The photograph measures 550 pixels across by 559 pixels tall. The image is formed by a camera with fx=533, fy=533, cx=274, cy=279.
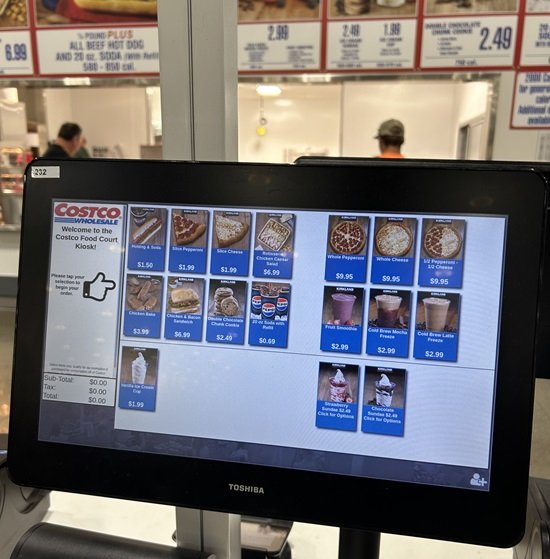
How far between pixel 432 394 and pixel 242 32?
224 centimetres

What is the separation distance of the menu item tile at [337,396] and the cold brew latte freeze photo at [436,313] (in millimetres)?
74

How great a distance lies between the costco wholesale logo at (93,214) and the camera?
0.51m

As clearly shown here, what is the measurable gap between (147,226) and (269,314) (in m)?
0.14

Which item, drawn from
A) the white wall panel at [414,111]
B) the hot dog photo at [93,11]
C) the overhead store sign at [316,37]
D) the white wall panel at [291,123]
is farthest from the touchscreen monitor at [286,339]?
the white wall panel at [291,123]

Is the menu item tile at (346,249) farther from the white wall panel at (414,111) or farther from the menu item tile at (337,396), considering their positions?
the white wall panel at (414,111)

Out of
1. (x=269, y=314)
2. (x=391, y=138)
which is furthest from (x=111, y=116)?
(x=269, y=314)

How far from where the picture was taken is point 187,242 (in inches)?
19.9

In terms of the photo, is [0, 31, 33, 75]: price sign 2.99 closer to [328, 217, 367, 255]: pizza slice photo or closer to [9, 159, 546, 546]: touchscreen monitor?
[9, 159, 546, 546]: touchscreen monitor

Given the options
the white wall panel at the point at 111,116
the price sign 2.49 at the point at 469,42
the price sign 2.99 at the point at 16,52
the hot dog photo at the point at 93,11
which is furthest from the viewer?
the white wall panel at the point at 111,116

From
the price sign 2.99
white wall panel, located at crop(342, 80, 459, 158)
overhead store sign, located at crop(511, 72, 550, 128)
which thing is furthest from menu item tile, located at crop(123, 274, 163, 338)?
white wall panel, located at crop(342, 80, 459, 158)

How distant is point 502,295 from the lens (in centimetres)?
45

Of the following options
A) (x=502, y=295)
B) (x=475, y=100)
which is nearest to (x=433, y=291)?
(x=502, y=295)

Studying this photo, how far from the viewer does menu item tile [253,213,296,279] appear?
1.59 ft

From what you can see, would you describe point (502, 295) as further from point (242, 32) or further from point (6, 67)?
point (6, 67)
